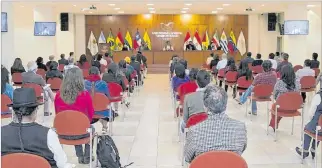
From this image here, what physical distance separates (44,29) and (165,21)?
39.4 feet

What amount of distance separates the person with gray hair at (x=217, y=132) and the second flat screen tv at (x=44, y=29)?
1675 centimetres

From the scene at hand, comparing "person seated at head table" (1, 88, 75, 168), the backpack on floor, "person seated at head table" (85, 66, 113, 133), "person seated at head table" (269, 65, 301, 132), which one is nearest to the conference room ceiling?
"person seated at head table" (85, 66, 113, 133)

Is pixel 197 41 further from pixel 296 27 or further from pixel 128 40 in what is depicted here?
pixel 296 27

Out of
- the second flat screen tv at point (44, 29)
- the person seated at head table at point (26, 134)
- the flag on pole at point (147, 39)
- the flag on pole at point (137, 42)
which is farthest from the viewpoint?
the flag on pole at point (147, 39)

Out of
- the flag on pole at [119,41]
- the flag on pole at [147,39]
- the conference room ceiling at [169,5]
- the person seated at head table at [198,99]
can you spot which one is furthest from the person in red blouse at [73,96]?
the flag on pole at [147,39]

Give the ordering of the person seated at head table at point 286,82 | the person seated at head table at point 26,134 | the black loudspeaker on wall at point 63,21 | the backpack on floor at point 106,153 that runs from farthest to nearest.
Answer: the black loudspeaker on wall at point 63,21
the person seated at head table at point 286,82
the backpack on floor at point 106,153
the person seated at head table at point 26,134

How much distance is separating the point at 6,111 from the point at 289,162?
486 centimetres

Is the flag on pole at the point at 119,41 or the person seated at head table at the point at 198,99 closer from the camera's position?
the person seated at head table at the point at 198,99

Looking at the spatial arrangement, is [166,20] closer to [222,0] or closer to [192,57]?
[192,57]

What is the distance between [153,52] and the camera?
97.3 ft

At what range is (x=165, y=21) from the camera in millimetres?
30969

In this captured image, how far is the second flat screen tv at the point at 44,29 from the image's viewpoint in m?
20.0

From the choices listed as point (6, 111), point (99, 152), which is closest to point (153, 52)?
point (6, 111)

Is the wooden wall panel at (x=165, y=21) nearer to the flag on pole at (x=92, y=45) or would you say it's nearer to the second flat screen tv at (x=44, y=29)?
the flag on pole at (x=92, y=45)
